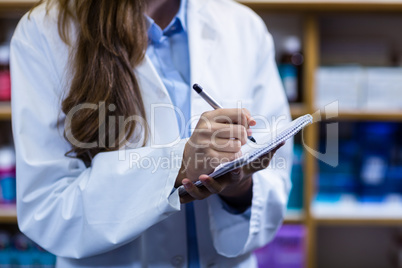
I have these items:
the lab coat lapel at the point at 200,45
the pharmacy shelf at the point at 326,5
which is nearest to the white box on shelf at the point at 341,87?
the pharmacy shelf at the point at 326,5

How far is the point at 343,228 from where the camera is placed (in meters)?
1.63

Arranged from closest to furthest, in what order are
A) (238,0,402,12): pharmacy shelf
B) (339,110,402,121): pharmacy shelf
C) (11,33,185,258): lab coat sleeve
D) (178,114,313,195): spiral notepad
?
1. (178,114,313,195): spiral notepad
2. (11,33,185,258): lab coat sleeve
3. (238,0,402,12): pharmacy shelf
4. (339,110,402,121): pharmacy shelf

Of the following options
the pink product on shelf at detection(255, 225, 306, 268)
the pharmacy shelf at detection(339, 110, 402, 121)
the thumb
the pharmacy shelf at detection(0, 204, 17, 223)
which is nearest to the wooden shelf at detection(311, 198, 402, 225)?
the pink product on shelf at detection(255, 225, 306, 268)

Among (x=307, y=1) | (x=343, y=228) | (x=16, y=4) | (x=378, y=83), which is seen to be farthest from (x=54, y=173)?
(x=343, y=228)

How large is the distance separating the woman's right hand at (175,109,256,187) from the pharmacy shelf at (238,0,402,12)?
2.56 ft

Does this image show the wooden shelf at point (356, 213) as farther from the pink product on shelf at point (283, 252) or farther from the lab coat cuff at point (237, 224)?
the lab coat cuff at point (237, 224)

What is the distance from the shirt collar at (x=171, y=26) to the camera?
76cm

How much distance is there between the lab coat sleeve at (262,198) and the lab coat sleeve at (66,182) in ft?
0.47

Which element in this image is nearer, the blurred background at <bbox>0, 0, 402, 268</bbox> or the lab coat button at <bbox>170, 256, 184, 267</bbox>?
the lab coat button at <bbox>170, 256, 184, 267</bbox>

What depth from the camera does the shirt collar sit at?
29.8 inches

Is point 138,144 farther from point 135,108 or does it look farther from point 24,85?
point 24,85

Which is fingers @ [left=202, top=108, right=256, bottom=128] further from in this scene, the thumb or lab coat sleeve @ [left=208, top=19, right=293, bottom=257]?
lab coat sleeve @ [left=208, top=19, right=293, bottom=257]

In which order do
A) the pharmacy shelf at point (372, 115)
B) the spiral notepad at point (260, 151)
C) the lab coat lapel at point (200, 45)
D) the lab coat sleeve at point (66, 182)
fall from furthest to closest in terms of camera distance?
the pharmacy shelf at point (372, 115) < the lab coat lapel at point (200, 45) < the lab coat sleeve at point (66, 182) < the spiral notepad at point (260, 151)

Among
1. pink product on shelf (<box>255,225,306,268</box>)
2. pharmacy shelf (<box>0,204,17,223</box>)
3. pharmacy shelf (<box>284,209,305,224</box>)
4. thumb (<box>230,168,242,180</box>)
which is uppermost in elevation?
thumb (<box>230,168,242,180</box>)
